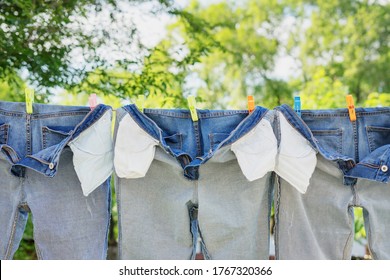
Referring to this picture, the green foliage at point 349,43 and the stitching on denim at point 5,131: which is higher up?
the green foliage at point 349,43

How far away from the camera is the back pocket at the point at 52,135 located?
252 centimetres

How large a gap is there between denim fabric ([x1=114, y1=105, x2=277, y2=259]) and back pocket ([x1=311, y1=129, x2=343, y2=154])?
0.27 metres

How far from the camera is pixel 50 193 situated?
2.50m

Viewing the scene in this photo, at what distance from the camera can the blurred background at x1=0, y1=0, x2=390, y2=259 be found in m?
3.36

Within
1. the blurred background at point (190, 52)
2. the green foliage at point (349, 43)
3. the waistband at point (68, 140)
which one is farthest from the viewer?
the green foliage at point (349, 43)

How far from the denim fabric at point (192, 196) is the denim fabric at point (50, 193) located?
139 mm

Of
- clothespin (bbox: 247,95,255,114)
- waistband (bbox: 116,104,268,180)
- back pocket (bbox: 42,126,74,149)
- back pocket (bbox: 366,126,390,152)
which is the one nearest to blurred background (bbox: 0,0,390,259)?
back pocket (bbox: 42,126,74,149)

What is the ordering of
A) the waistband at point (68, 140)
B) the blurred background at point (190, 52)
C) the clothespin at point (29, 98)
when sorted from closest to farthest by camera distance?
1. the waistband at point (68, 140)
2. the clothespin at point (29, 98)
3. the blurred background at point (190, 52)

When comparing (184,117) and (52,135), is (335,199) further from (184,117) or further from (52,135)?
(52,135)

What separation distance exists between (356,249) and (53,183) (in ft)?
19.5

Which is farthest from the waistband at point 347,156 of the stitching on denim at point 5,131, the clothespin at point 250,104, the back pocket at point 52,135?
the stitching on denim at point 5,131

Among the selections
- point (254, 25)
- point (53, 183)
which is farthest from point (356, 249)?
point (254, 25)

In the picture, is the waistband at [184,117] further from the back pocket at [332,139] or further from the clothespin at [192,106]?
the back pocket at [332,139]

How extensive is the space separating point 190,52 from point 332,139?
5.79ft
